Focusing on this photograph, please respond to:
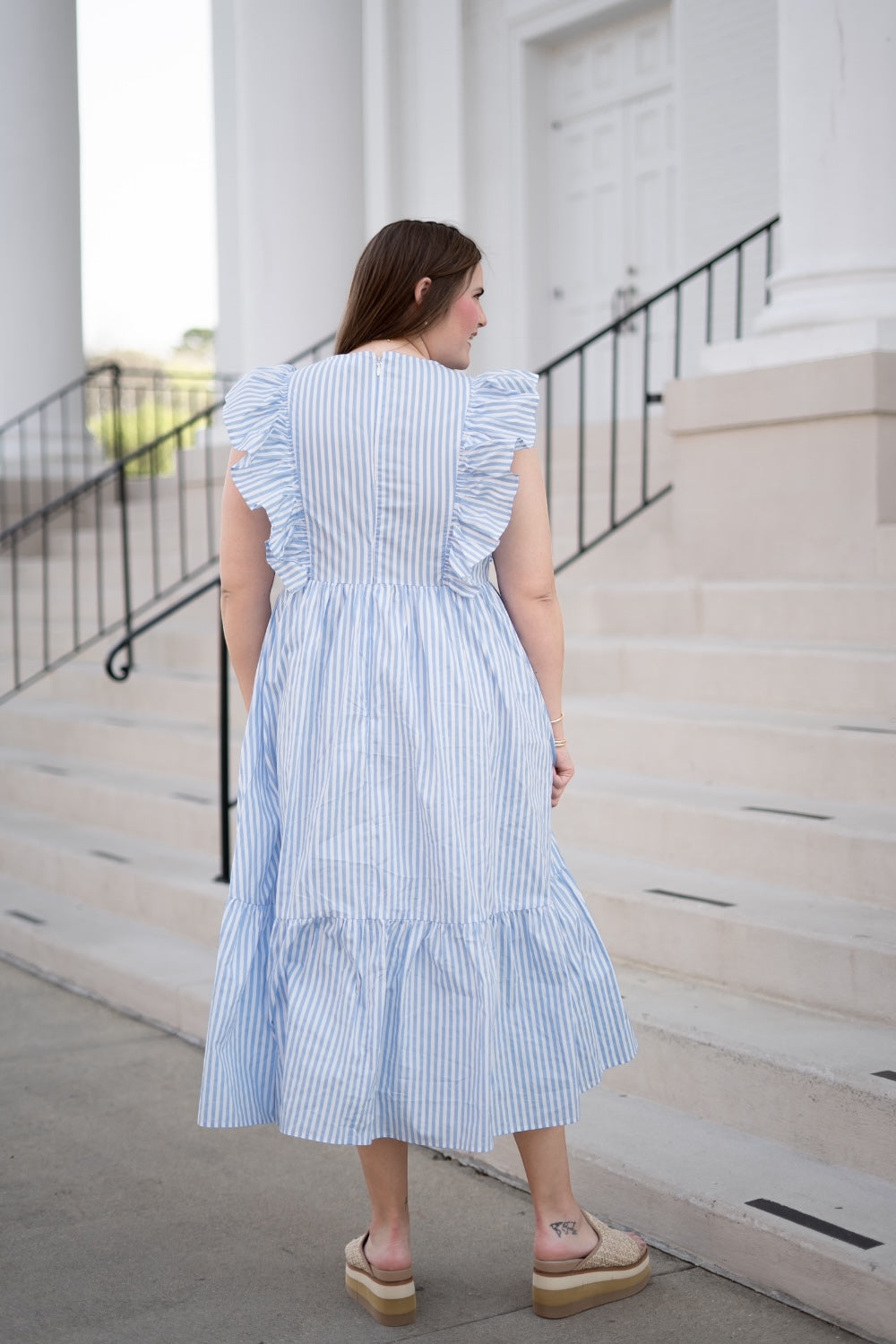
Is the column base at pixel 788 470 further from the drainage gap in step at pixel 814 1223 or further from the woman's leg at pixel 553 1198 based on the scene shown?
the woman's leg at pixel 553 1198

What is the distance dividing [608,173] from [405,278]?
7472 millimetres

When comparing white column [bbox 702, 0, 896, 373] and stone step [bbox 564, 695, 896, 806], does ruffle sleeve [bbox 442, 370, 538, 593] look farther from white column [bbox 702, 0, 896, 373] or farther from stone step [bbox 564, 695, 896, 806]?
white column [bbox 702, 0, 896, 373]

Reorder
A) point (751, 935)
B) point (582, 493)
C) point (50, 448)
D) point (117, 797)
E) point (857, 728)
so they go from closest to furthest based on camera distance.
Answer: point (751, 935) → point (857, 728) → point (117, 797) → point (582, 493) → point (50, 448)

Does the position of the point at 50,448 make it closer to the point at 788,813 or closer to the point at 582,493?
the point at 582,493

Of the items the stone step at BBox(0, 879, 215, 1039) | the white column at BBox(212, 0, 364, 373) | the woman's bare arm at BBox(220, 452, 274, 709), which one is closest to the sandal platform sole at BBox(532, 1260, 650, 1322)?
the woman's bare arm at BBox(220, 452, 274, 709)

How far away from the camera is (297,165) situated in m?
8.77

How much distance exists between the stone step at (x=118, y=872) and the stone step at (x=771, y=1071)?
168 cm

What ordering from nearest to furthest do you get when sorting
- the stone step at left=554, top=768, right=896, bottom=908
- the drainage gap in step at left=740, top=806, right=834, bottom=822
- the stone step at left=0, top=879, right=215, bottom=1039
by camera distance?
the stone step at left=554, top=768, right=896, bottom=908, the drainage gap in step at left=740, top=806, right=834, bottom=822, the stone step at left=0, top=879, right=215, bottom=1039

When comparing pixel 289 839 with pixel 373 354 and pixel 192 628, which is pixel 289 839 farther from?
pixel 192 628

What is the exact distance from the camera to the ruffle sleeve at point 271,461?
2.14 m

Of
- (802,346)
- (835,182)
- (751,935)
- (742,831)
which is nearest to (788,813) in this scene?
(742,831)

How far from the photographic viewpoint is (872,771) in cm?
374

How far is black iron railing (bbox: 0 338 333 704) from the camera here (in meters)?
7.50

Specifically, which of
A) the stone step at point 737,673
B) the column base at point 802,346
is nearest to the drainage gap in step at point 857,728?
the stone step at point 737,673
